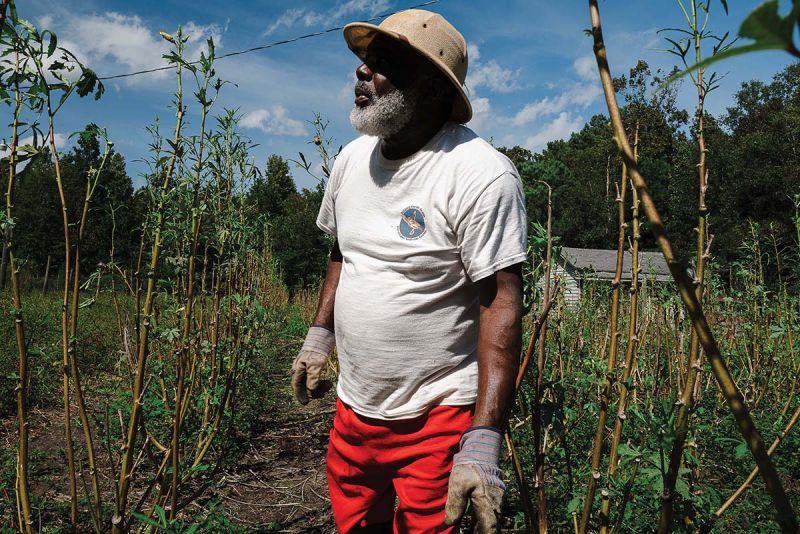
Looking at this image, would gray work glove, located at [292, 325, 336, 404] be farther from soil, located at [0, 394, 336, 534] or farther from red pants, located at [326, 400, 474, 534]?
soil, located at [0, 394, 336, 534]

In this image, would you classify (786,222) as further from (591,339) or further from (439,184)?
(439,184)

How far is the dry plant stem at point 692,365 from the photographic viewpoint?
1.26 metres

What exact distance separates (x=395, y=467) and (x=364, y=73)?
52.2 inches

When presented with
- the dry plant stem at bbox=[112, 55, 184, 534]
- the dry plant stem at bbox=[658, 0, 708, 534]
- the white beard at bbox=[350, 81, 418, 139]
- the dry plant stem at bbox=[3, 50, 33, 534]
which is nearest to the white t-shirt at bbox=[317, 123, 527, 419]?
A: the white beard at bbox=[350, 81, 418, 139]

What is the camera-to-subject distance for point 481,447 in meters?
1.57

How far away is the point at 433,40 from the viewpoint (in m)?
1.86

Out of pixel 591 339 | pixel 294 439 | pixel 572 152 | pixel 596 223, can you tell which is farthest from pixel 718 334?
pixel 572 152

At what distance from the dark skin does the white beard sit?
26 millimetres

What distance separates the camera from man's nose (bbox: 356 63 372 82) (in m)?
1.99

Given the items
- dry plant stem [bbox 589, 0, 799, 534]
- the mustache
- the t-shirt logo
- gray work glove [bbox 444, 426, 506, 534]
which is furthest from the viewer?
the mustache

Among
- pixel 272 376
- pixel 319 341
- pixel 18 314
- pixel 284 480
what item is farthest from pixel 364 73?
pixel 272 376

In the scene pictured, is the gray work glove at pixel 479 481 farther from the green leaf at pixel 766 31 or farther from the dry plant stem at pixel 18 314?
the green leaf at pixel 766 31

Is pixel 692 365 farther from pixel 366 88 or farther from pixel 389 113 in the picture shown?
pixel 366 88

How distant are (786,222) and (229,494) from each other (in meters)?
30.3
